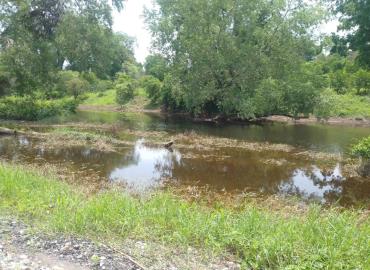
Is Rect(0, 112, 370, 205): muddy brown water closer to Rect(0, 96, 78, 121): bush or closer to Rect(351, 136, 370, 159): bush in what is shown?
Rect(351, 136, 370, 159): bush

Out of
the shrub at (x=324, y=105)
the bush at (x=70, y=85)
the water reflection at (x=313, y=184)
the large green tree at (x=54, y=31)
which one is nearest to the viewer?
the water reflection at (x=313, y=184)

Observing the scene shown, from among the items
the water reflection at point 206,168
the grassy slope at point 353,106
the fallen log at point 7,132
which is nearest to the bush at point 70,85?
the fallen log at point 7,132

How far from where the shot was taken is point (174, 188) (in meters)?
12.0

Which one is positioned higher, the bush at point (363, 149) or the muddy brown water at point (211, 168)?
the bush at point (363, 149)

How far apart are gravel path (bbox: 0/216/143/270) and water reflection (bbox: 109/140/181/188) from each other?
20.5 ft

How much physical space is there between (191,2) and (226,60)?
18.2ft

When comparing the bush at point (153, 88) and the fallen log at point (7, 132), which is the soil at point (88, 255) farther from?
the bush at point (153, 88)

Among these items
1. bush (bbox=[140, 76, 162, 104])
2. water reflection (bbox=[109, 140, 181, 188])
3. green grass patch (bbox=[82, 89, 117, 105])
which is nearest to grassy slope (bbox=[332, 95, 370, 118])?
bush (bbox=[140, 76, 162, 104])

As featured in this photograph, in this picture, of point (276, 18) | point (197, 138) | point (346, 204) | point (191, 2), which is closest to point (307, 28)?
point (276, 18)

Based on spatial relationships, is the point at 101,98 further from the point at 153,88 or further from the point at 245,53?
the point at 245,53

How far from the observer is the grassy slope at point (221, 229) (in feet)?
17.9

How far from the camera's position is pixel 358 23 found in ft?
56.7

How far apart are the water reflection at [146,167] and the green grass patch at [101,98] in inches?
1414

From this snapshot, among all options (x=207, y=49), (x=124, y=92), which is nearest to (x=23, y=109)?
(x=207, y=49)
